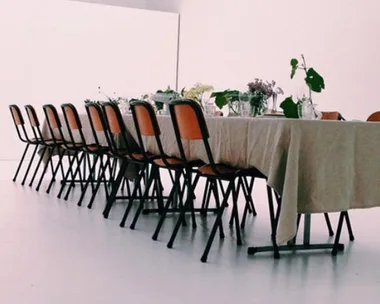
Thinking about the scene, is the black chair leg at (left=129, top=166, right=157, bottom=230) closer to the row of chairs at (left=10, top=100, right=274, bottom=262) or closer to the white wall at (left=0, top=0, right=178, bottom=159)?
the row of chairs at (left=10, top=100, right=274, bottom=262)

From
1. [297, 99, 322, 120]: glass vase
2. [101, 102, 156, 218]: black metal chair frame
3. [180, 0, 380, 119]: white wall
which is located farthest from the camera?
[180, 0, 380, 119]: white wall

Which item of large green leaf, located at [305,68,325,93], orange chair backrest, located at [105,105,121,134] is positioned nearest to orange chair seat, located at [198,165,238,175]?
large green leaf, located at [305,68,325,93]

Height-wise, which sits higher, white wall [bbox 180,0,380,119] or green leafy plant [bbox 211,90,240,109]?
white wall [bbox 180,0,380,119]

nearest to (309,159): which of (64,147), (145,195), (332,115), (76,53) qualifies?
(145,195)

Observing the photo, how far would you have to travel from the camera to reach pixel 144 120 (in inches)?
147

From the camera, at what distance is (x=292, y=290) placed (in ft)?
8.43

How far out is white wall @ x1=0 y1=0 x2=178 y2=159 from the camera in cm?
967

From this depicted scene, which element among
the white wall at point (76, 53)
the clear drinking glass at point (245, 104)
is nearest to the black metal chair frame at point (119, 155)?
the clear drinking glass at point (245, 104)

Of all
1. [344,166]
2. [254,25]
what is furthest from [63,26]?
[344,166]

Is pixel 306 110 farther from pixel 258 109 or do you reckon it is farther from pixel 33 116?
pixel 33 116

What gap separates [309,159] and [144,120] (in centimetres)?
129

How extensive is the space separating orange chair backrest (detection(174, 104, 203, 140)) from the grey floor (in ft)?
2.22

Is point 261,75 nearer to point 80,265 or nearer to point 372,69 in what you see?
point 372,69

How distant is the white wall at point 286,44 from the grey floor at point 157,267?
3311mm
